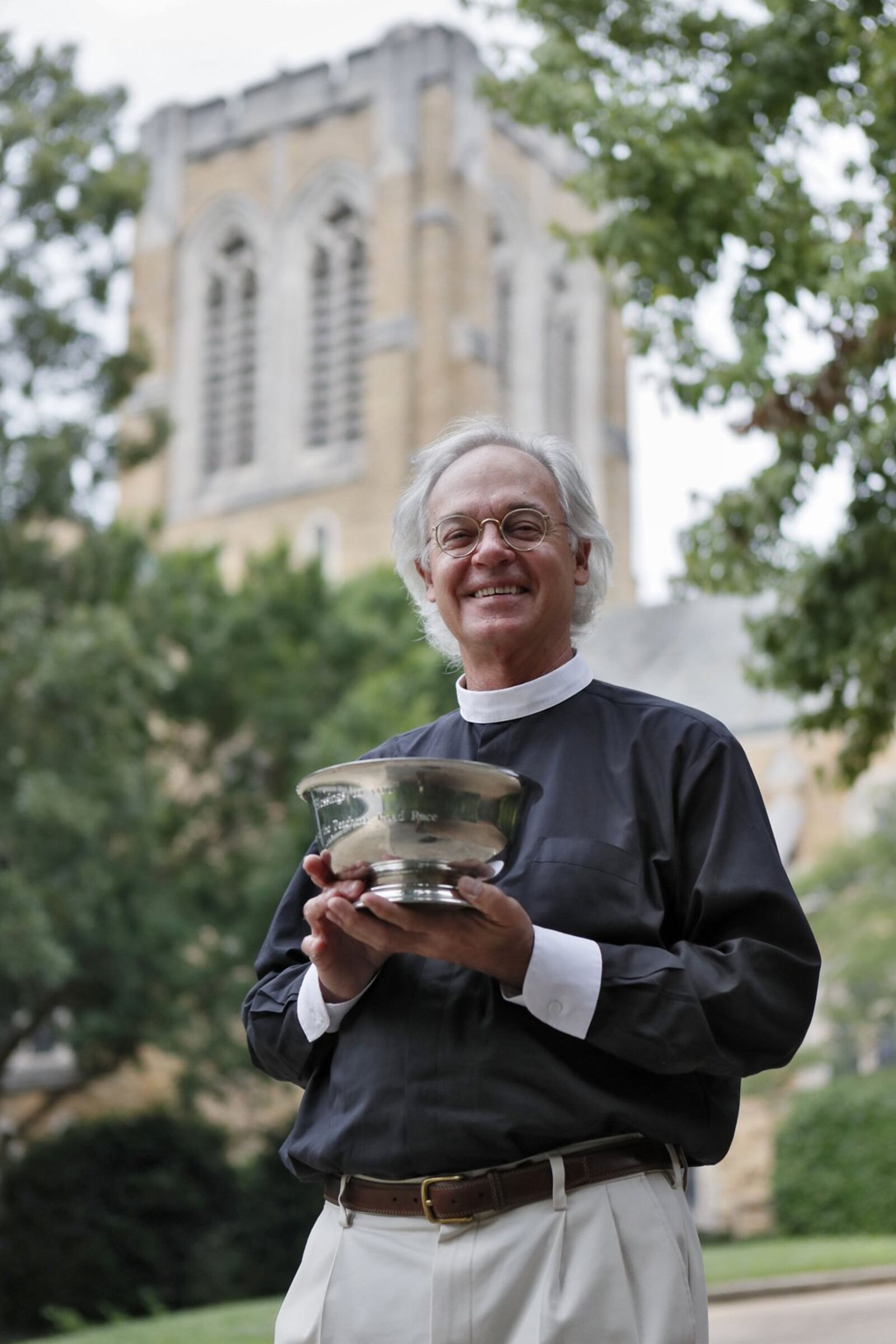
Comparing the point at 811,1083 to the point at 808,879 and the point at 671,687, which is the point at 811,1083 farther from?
the point at 671,687

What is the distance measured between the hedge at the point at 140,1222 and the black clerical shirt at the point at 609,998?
711 inches

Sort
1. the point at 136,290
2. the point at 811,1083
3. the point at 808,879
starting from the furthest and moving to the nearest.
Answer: the point at 136,290
the point at 811,1083
the point at 808,879

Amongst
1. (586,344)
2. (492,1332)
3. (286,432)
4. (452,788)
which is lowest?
(492,1332)

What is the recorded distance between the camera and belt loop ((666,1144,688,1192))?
2.48m

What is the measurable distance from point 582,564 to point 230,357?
44.7 meters

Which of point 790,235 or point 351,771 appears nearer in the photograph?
point 351,771

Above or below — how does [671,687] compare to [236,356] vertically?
below

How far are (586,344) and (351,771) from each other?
46.4 metres

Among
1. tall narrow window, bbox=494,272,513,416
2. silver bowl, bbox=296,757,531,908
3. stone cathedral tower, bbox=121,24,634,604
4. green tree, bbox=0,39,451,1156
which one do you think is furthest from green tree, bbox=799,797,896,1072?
silver bowl, bbox=296,757,531,908

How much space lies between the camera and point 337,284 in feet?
147

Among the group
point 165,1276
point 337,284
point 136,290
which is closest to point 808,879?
point 165,1276

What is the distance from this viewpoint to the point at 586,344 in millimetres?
47719

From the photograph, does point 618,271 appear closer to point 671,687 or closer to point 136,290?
point 671,687

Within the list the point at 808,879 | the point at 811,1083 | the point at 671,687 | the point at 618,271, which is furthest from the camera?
the point at 811,1083
